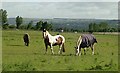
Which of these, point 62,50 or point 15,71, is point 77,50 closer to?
point 62,50

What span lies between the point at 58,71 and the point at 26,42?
21.0 meters

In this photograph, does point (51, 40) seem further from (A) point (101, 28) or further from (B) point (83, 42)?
(A) point (101, 28)

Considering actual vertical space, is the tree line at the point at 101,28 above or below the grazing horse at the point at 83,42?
below

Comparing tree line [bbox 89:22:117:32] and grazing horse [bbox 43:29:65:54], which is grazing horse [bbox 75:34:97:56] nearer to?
grazing horse [bbox 43:29:65:54]

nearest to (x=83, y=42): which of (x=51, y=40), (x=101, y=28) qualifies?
(x=51, y=40)

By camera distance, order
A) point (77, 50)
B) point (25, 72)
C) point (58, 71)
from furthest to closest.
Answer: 1. point (77, 50)
2. point (58, 71)
3. point (25, 72)

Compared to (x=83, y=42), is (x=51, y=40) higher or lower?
higher

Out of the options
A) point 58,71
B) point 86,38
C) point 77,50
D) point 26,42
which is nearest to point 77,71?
point 58,71

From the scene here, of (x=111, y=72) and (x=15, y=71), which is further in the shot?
(x=111, y=72)

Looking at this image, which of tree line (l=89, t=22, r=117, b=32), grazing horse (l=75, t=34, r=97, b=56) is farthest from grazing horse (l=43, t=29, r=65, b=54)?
tree line (l=89, t=22, r=117, b=32)

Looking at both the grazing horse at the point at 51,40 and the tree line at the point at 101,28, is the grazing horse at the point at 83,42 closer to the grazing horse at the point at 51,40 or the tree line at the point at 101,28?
the grazing horse at the point at 51,40

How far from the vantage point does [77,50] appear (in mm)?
23672

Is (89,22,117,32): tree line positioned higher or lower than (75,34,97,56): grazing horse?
lower

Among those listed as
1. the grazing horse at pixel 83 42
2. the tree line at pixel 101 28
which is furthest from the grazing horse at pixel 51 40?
the tree line at pixel 101 28
